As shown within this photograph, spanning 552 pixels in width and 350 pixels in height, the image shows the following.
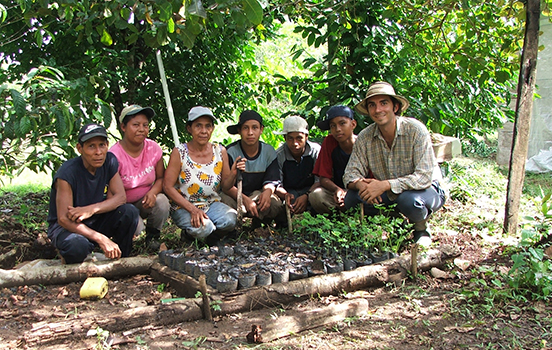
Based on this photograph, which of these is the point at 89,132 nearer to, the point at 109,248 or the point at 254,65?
the point at 109,248

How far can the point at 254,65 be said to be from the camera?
20.4 feet

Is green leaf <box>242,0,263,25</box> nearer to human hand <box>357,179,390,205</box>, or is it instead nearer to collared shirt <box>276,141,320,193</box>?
human hand <box>357,179,390,205</box>

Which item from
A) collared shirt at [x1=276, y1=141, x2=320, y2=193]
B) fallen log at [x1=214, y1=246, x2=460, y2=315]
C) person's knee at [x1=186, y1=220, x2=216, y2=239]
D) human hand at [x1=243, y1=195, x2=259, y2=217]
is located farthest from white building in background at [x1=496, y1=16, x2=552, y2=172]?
person's knee at [x1=186, y1=220, x2=216, y2=239]

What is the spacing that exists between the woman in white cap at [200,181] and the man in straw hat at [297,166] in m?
0.66

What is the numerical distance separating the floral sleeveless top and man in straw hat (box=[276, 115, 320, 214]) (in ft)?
2.27

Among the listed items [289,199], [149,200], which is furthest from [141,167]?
[289,199]

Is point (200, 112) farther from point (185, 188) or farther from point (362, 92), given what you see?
point (362, 92)

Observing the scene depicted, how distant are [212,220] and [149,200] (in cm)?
58

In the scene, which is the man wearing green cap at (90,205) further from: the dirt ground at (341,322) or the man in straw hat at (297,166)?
the man in straw hat at (297,166)

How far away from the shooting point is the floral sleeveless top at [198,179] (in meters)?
4.30

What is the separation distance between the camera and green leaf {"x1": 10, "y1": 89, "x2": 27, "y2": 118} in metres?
3.47

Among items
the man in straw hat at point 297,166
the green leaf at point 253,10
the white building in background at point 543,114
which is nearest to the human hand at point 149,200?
the man in straw hat at point 297,166

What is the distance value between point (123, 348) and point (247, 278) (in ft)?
2.98

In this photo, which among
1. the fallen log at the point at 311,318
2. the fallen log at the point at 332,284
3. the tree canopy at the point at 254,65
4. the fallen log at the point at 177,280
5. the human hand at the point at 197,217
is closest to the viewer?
the fallen log at the point at 311,318
